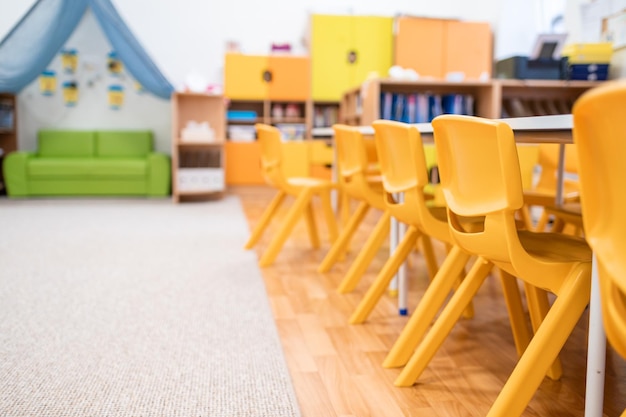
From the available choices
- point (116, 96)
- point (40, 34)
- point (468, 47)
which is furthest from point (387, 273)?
point (116, 96)

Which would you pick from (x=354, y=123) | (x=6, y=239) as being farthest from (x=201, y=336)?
(x=354, y=123)

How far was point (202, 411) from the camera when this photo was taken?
58.0 inches

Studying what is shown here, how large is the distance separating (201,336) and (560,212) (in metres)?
1.38

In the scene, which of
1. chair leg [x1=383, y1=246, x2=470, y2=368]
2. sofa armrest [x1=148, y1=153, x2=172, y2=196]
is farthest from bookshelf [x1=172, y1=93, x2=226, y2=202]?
chair leg [x1=383, y1=246, x2=470, y2=368]

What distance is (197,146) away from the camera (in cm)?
654

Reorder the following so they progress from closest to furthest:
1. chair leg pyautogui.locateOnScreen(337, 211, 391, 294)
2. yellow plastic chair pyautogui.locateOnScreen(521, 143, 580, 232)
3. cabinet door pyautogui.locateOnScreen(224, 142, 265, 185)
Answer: chair leg pyautogui.locateOnScreen(337, 211, 391, 294), yellow plastic chair pyautogui.locateOnScreen(521, 143, 580, 232), cabinet door pyautogui.locateOnScreen(224, 142, 265, 185)

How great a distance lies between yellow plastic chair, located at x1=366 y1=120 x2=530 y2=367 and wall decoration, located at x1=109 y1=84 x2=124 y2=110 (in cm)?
551

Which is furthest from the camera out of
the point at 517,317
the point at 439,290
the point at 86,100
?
the point at 86,100

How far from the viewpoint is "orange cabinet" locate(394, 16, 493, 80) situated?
6613 mm

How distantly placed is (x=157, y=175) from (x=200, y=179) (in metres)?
0.50

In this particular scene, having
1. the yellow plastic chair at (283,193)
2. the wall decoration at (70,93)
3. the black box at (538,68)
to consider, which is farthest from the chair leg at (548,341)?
the wall decoration at (70,93)

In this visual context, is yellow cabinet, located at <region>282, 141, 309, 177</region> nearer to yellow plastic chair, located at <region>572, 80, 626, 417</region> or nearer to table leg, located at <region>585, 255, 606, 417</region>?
table leg, located at <region>585, 255, 606, 417</region>

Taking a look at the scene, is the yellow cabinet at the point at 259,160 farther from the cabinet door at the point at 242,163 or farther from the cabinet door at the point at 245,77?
the cabinet door at the point at 245,77

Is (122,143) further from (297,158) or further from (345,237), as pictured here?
(345,237)
